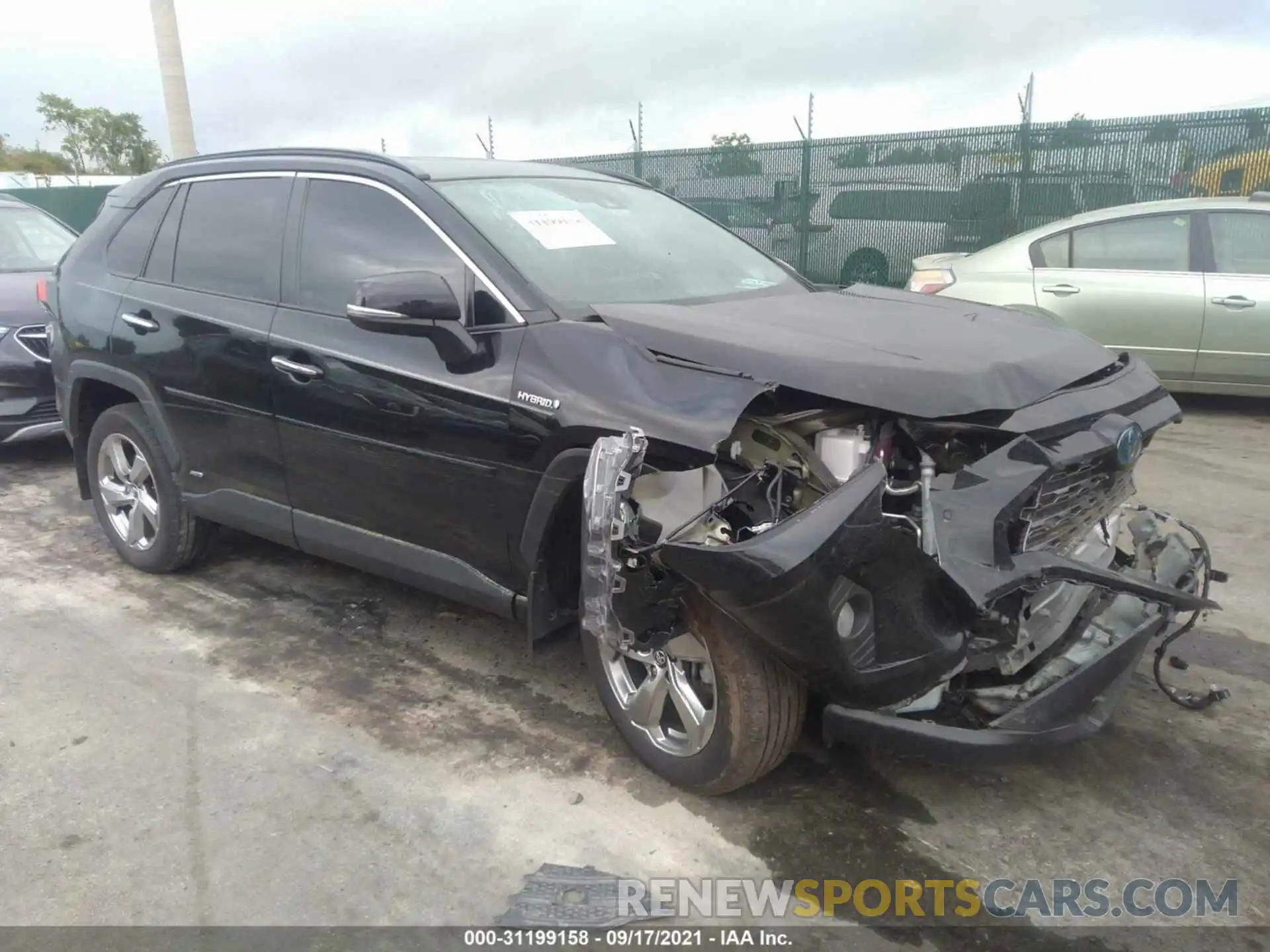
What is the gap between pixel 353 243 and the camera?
345cm

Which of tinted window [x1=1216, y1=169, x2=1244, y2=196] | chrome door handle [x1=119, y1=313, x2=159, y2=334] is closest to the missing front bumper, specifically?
chrome door handle [x1=119, y1=313, x2=159, y2=334]

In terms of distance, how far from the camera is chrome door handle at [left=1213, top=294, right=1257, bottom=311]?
6566 mm

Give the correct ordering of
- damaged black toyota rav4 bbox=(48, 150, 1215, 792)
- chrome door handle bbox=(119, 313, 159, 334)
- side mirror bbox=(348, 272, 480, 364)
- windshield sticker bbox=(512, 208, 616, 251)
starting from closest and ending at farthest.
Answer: damaged black toyota rav4 bbox=(48, 150, 1215, 792) → side mirror bbox=(348, 272, 480, 364) → windshield sticker bbox=(512, 208, 616, 251) → chrome door handle bbox=(119, 313, 159, 334)

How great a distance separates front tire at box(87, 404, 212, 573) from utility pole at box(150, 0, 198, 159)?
1068 centimetres

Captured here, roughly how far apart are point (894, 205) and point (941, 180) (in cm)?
63

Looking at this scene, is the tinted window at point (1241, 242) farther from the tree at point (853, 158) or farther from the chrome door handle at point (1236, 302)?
the tree at point (853, 158)

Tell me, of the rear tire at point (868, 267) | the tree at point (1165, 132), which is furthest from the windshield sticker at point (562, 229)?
the tree at point (1165, 132)

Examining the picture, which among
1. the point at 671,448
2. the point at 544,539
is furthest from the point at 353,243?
the point at 671,448

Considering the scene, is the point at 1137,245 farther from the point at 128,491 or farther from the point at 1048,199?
the point at 128,491

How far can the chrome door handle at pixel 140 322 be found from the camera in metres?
4.05

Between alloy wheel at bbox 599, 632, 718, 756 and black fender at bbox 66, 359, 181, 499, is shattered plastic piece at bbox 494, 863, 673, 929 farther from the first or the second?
black fender at bbox 66, 359, 181, 499

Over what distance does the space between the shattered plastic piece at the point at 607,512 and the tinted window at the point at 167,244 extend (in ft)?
8.59

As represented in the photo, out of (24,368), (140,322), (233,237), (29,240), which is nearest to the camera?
(233,237)

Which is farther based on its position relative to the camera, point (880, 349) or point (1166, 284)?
point (1166, 284)
